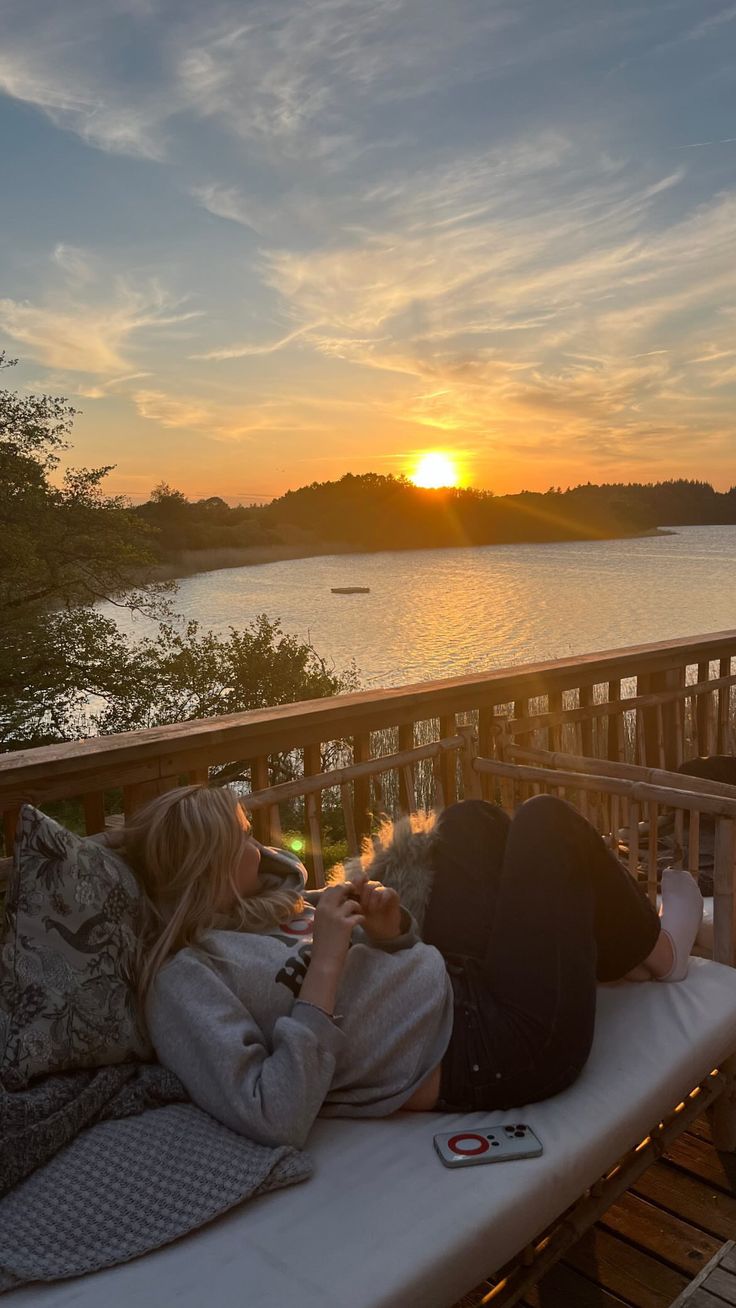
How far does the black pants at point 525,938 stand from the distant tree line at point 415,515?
503 inches

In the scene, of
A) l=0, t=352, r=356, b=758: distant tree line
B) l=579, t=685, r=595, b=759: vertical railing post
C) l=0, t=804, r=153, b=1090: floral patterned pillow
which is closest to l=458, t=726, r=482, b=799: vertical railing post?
l=579, t=685, r=595, b=759: vertical railing post

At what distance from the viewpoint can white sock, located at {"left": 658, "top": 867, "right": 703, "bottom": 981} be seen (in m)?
2.27

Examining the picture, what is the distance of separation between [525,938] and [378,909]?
34cm

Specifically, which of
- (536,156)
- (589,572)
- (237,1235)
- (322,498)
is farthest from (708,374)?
(589,572)

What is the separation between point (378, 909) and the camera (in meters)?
1.81

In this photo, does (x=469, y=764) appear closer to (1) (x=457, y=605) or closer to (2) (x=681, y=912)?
(2) (x=681, y=912)

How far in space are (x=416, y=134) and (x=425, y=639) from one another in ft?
50.3

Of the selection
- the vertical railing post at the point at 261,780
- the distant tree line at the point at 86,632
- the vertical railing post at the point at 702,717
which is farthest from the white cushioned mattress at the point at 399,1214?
the distant tree line at the point at 86,632

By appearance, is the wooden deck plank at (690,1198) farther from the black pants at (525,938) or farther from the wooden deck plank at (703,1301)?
the wooden deck plank at (703,1301)

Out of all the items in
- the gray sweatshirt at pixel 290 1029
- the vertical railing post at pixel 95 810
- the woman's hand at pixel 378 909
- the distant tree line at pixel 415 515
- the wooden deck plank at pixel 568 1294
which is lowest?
the wooden deck plank at pixel 568 1294

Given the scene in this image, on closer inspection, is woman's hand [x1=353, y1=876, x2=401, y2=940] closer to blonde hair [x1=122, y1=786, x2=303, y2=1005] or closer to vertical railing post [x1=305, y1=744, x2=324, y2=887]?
blonde hair [x1=122, y1=786, x2=303, y2=1005]

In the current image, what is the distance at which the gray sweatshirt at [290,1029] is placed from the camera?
1.52 m

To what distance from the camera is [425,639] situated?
828 inches

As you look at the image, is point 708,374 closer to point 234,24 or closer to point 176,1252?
point 234,24
